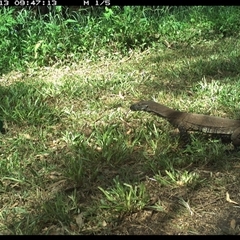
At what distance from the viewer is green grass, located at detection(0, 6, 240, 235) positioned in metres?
3.33

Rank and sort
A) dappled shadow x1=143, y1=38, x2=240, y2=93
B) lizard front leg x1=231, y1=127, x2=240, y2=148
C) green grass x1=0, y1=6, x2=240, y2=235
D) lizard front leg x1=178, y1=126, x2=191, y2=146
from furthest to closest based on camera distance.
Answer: dappled shadow x1=143, y1=38, x2=240, y2=93
lizard front leg x1=178, y1=126, x2=191, y2=146
lizard front leg x1=231, y1=127, x2=240, y2=148
green grass x1=0, y1=6, x2=240, y2=235

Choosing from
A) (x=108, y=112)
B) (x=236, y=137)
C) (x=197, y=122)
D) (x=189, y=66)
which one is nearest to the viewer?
(x=236, y=137)

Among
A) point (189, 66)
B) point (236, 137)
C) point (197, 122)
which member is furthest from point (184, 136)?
point (189, 66)

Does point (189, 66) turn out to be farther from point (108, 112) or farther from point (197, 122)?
point (197, 122)

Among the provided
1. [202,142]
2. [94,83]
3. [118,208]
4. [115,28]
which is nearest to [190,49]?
[115,28]

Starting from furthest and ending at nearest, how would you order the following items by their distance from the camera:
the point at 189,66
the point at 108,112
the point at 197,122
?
the point at 189,66 < the point at 108,112 < the point at 197,122

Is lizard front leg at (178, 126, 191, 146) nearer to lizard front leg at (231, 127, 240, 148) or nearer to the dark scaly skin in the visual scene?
the dark scaly skin

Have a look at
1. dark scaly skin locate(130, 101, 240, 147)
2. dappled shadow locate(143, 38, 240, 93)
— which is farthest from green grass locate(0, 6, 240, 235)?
dark scaly skin locate(130, 101, 240, 147)

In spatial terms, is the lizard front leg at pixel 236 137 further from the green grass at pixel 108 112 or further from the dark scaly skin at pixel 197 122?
the green grass at pixel 108 112

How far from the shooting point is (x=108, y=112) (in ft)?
16.0

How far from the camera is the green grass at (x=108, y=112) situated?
10.9 feet

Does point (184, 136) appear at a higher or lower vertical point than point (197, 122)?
lower

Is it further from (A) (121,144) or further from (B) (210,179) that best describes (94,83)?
(B) (210,179)

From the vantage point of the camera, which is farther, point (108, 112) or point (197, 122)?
point (108, 112)
